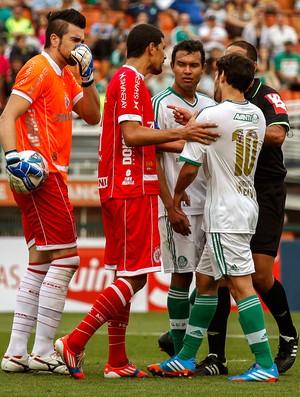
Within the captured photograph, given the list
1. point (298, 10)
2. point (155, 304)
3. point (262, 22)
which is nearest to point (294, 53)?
point (262, 22)

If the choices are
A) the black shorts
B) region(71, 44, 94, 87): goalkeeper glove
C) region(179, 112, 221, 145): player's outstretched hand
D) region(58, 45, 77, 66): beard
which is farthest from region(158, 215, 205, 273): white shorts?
region(58, 45, 77, 66): beard

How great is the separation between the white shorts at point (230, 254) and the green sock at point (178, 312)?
88 cm

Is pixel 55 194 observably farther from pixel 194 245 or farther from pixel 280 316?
pixel 280 316

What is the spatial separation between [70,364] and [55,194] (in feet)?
4.01

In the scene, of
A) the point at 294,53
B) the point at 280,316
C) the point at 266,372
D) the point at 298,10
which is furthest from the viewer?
the point at 298,10

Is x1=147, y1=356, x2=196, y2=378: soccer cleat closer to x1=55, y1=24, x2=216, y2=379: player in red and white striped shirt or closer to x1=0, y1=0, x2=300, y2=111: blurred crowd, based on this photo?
x1=55, y1=24, x2=216, y2=379: player in red and white striped shirt

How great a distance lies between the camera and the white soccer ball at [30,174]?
690cm

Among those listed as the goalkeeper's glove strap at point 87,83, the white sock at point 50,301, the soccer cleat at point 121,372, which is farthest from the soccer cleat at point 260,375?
the goalkeeper's glove strap at point 87,83

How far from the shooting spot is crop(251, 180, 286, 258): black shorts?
759 centimetres

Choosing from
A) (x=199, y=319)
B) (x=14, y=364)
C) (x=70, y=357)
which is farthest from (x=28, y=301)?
(x=199, y=319)

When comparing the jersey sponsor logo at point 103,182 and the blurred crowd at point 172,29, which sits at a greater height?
the blurred crowd at point 172,29

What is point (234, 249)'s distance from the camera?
6812 mm

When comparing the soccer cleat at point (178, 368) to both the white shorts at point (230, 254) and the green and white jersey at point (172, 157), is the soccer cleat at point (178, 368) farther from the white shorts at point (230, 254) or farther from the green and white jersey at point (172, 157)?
the green and white jersey at point (172, 157)

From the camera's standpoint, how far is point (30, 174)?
6.92 meters
